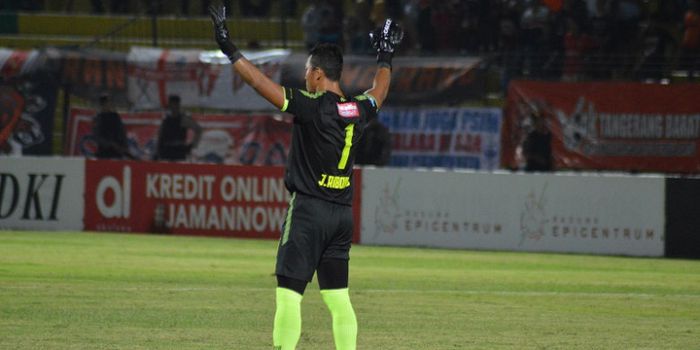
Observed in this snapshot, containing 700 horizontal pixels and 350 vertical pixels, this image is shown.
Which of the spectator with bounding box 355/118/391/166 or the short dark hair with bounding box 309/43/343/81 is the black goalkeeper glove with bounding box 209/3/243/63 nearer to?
the short dark hair with bounding box 309/43/343/81

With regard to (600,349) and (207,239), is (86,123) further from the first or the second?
(600,349)

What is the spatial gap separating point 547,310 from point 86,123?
14.4 m

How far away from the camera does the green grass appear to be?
36.9 ft

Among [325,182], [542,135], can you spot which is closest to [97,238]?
[542,135]

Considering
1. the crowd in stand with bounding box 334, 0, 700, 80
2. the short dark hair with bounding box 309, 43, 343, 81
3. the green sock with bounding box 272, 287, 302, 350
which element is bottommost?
the green sock with bounding box 272, 287, 302, 350

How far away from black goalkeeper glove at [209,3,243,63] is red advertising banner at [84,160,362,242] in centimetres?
1469

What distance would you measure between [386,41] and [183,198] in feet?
48.7

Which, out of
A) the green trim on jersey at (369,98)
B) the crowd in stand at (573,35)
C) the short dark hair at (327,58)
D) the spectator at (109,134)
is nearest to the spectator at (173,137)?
the spectator at (109,134)

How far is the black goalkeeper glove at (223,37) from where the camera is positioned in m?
7.98

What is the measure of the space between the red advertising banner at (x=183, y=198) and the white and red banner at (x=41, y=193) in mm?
222

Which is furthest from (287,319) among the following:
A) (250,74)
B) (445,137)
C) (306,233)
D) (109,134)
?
(109,134)

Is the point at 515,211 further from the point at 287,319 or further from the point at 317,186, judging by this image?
the point at 287,319

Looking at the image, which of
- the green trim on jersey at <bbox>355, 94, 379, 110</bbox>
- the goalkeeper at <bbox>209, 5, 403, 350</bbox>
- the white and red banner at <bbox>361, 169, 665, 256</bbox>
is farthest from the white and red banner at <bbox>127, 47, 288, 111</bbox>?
the goalkeeper at <bbox>209, 5, 403, 350</bbox>

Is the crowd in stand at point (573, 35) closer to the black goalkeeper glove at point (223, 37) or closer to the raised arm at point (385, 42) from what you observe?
the raised arm at point (385, 42)
